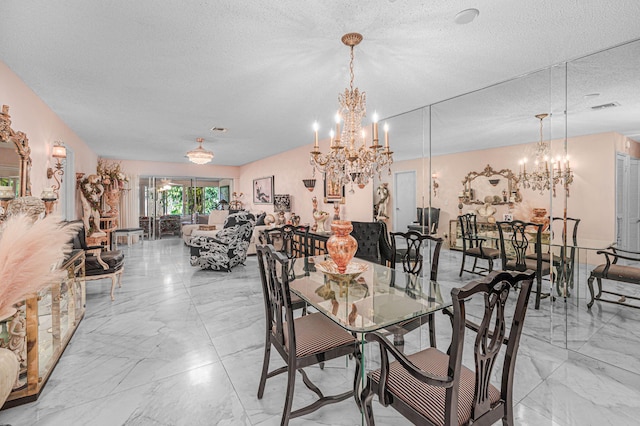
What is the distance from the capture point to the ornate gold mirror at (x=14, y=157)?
2559 mm

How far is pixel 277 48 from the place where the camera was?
230 centimetres

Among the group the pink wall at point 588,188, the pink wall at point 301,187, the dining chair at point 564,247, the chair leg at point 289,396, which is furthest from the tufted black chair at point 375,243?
the chair leg at point 289,396

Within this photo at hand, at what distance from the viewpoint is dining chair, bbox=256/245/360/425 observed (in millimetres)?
1515

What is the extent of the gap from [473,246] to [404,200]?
41.8 inches

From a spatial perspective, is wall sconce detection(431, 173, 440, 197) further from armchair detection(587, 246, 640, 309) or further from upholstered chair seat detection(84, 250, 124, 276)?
upholstered chair seat detection(84, 250, 124, 276)

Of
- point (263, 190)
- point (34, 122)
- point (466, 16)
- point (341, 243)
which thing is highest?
point (466, 16)

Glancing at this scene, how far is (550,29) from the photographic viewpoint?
6.64ft

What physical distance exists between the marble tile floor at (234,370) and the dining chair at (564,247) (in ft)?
0.52

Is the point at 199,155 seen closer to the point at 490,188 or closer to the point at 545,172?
the point at 490,188

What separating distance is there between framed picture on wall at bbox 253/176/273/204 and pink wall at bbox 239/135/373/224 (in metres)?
0.14

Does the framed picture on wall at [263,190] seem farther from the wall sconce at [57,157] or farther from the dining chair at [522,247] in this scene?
the dining chair at [522,247]

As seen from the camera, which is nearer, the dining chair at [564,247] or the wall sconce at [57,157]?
the dining chair at [564,247]

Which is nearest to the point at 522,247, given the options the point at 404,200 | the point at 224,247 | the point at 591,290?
the point at 591,290

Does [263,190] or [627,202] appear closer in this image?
[627,202]
